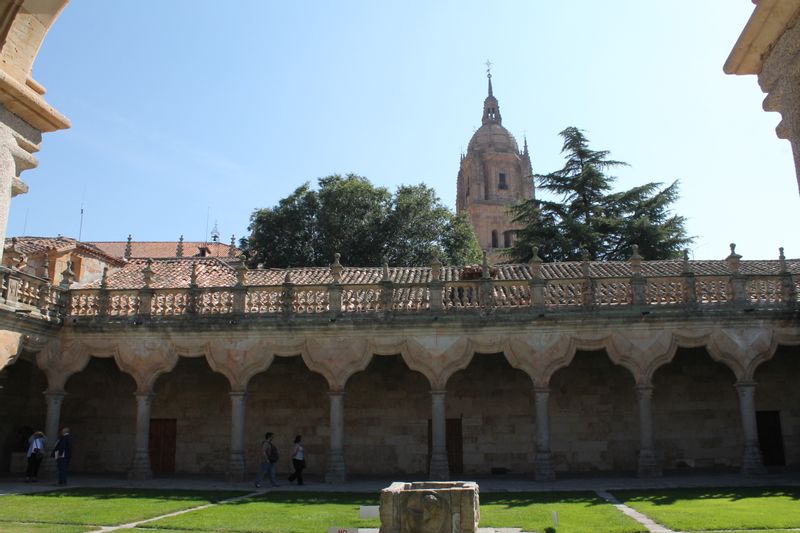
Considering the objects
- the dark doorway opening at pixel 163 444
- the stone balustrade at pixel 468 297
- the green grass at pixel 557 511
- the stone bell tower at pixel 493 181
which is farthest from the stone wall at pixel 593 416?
the stone bell tower at pixel 493 181

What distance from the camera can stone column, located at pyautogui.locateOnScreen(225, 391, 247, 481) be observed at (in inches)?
736

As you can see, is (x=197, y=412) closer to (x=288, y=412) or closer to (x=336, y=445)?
(x=288, y=412)

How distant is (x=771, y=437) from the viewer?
21.0 meters

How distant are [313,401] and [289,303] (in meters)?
3.95

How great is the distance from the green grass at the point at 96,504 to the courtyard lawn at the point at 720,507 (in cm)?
912

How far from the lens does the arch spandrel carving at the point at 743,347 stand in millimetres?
18453

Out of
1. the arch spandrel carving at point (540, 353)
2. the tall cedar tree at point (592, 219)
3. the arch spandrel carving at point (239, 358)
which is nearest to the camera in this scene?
the arch spandrel carving at point (540, 353)

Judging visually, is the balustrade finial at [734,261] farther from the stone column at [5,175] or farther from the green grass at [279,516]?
the stone column at [5,175]

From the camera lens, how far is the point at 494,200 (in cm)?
6856

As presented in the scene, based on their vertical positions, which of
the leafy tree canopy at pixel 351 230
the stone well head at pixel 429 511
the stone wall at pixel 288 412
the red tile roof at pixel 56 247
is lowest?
the stone well head at pixel 429 511

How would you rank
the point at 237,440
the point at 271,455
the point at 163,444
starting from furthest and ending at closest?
1. the point at 163,444
2. the point at 237,440
3. the point at 271,455

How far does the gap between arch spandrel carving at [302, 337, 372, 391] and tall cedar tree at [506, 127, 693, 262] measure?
2036cm

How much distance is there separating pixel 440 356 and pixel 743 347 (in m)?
8.20

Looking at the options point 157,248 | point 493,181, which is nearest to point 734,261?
point 157,248
